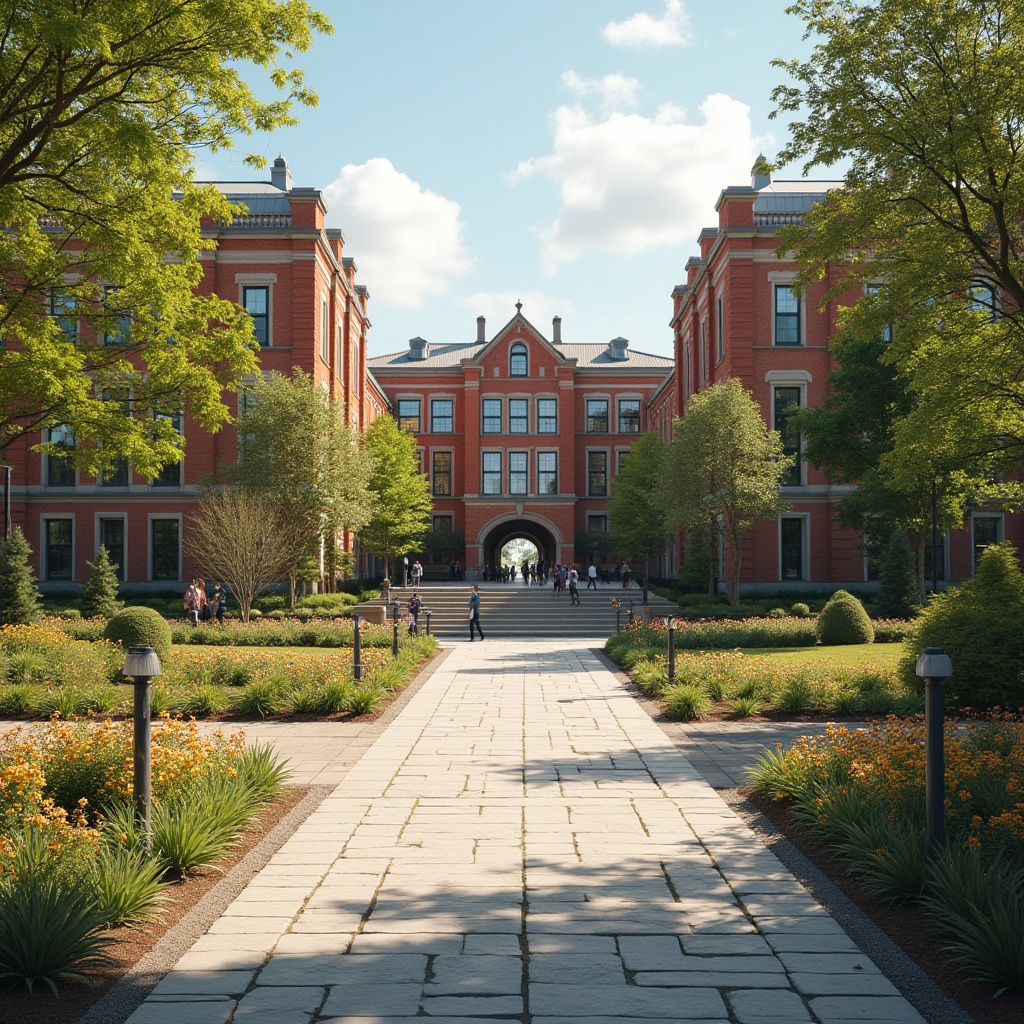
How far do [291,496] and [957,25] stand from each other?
22897 mm

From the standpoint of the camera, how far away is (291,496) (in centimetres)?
3127

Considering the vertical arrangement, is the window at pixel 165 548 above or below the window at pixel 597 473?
below

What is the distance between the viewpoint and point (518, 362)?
5969 centimetres

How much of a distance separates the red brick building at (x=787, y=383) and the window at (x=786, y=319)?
4cm

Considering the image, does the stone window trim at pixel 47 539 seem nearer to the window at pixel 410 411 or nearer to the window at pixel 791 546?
the window at pixel 791 546

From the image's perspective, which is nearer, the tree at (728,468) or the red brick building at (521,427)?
the tree at (728,468)

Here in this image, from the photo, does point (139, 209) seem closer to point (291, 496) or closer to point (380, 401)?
point (291, 496)

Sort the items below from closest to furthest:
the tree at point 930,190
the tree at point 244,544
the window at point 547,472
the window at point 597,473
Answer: the tree at point 930,190
the tree at point 244,544
the window at point 547,472
the window at point 597,473

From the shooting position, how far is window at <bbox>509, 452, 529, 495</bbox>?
5956 cm

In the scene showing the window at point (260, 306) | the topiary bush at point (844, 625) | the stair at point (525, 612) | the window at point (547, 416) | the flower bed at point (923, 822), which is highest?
the window at point (260, 306)

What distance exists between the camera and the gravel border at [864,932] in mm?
4023

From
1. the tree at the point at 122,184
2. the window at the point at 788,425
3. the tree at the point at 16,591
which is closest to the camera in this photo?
the tree at the point at 122,184

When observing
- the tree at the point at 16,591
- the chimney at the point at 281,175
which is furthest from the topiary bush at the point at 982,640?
the chimney at the point at 281,175

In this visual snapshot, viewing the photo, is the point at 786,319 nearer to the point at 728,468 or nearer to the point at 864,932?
the point at 728,468
